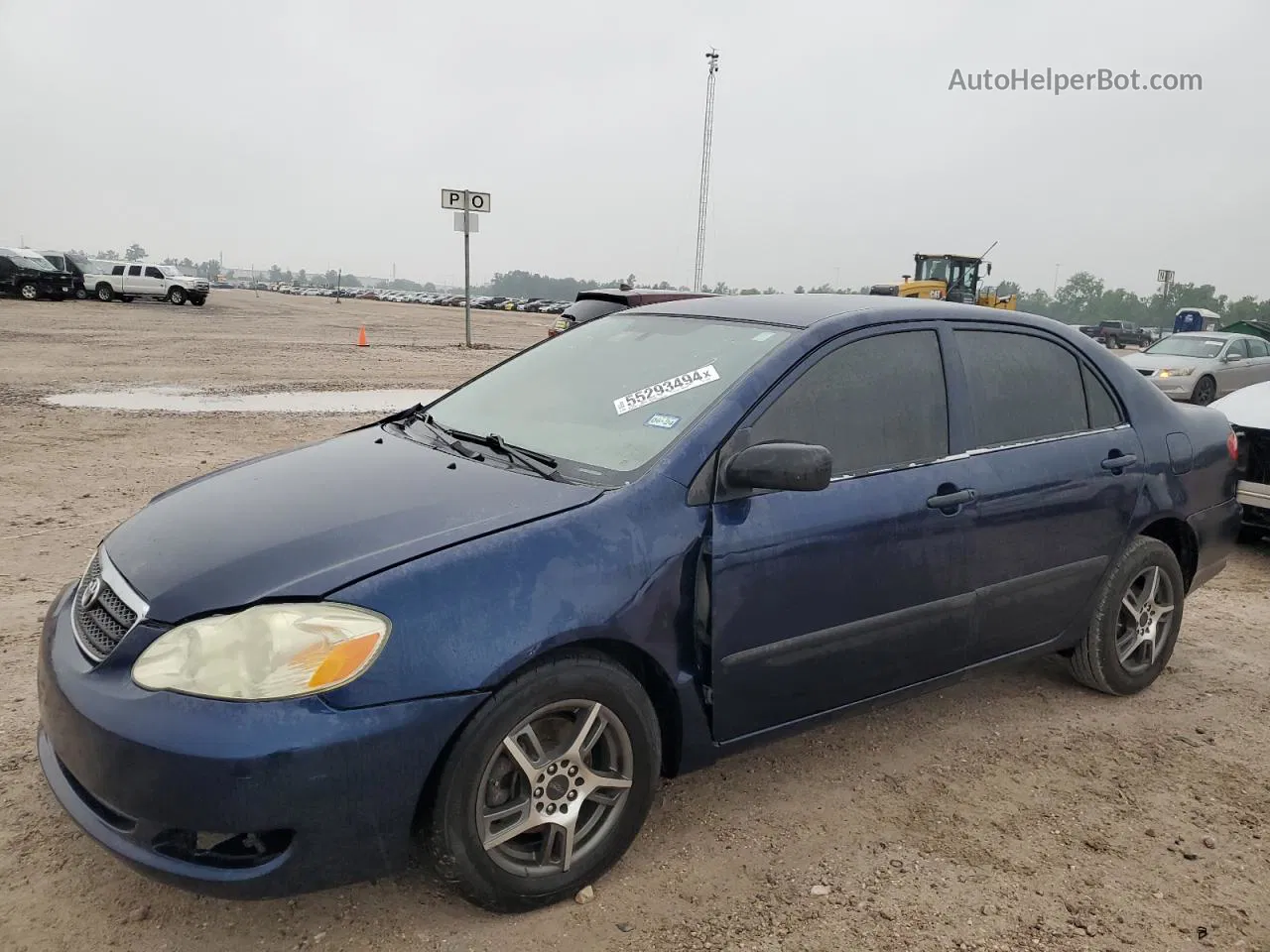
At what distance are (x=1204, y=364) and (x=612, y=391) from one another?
1698cm

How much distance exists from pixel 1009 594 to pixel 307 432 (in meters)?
7.75

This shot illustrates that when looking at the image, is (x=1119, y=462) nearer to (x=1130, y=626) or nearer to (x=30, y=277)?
(x=1130, y=626)

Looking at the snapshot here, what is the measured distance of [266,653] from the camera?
2162 millimetres

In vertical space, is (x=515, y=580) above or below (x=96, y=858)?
above

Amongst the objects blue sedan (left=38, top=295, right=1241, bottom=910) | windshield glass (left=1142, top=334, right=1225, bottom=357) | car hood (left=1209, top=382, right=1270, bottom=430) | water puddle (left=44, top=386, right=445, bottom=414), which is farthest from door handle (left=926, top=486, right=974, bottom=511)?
windshield glass (left=1142, top=334, right=1225, bottom=357)

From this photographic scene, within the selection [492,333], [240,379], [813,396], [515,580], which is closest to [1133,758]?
[813,396]

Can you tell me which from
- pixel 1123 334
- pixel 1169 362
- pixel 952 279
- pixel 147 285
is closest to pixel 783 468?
pixel 1169 362

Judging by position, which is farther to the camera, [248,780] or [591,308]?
[591,308]

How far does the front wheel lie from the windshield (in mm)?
16091

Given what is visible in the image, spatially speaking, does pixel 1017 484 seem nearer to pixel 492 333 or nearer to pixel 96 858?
pixel 96 858

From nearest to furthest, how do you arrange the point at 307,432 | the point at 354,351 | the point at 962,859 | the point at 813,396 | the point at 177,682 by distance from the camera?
the point at 177,682
the point at 962,859
the point at 813,396
the point at 307,432
the point at 354,351

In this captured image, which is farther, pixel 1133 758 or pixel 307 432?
pixel 307 432

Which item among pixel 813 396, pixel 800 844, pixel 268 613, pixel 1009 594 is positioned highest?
pixel 813 396

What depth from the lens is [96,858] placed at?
2.64m
